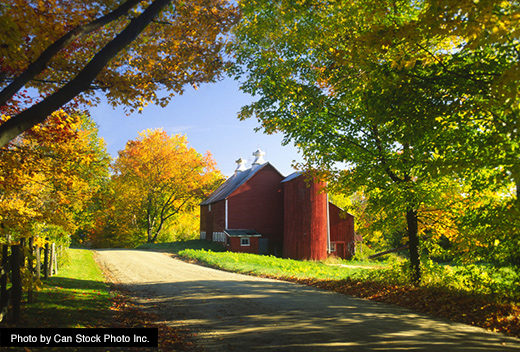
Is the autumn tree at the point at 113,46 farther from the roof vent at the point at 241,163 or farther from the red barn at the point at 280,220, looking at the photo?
the roof vent at the point at 241,163

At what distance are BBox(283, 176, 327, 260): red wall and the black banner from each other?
23.7 meters

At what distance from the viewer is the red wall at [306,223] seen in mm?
29219

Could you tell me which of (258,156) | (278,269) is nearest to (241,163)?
(258,156)

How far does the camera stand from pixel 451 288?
9.50 m

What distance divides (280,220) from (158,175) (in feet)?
53.6

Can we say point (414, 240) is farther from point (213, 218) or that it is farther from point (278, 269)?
point (213, 218)

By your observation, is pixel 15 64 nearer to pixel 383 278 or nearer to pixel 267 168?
pixel 383 278

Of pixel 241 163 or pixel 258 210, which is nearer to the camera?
pixel 258 210

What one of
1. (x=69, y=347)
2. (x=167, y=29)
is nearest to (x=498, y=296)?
(x=69, y=347)

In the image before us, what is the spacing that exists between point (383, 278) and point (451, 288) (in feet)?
8.06

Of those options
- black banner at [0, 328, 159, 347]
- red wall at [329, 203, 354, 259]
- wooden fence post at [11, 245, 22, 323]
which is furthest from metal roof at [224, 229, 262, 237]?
black banner at [0, 328, 159, 347]

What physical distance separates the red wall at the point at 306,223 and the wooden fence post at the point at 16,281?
953 inches

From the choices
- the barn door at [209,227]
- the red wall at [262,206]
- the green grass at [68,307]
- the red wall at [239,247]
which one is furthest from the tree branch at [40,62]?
the barn door at [209,227]

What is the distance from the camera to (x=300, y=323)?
707cm
